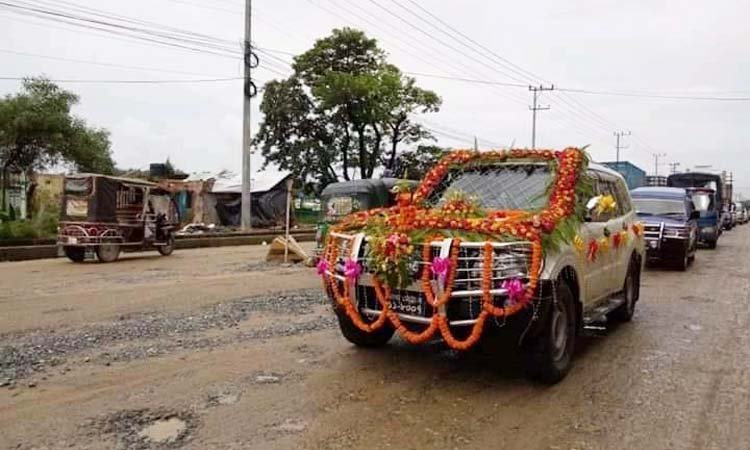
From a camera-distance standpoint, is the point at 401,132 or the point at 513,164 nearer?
the point at 513,164

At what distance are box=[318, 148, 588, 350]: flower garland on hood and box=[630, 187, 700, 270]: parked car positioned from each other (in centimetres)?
975

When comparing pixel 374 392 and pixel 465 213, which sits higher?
pixel 465 213

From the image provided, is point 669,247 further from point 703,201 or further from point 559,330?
point 559,330

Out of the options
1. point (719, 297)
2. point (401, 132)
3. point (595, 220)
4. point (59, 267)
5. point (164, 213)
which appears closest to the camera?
point (595, 220)

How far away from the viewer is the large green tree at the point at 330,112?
4166 cm

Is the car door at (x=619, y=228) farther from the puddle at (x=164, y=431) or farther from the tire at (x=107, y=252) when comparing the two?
the tire at (x=107, y=252)

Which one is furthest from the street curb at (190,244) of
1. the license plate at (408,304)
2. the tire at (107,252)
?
the license plate at (408,304)

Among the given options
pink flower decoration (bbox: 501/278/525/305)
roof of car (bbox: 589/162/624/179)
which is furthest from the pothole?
roof of car (bbox: 589/162/624/179)

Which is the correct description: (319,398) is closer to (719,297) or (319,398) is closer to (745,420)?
(745,420)

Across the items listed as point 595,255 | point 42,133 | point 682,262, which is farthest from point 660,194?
point 42,133

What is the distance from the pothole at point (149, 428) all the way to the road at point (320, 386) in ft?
0.05

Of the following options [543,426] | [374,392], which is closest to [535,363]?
[543,426]

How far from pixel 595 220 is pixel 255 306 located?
188 inches

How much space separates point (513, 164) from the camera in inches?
270
